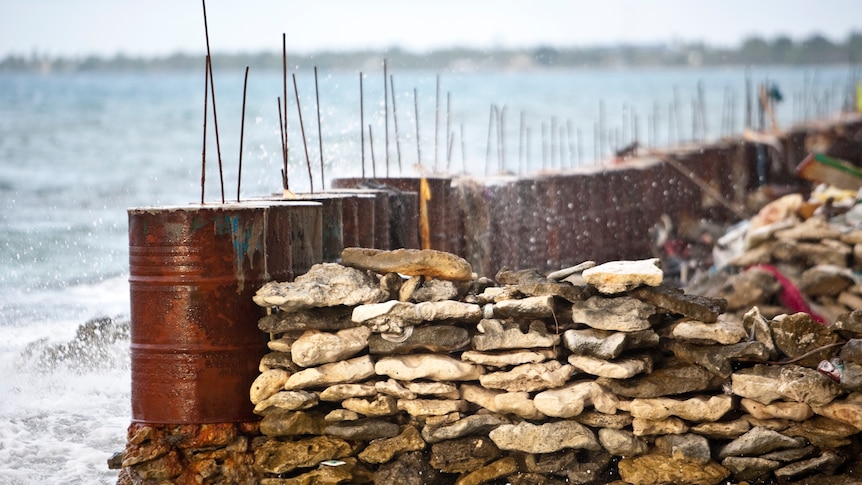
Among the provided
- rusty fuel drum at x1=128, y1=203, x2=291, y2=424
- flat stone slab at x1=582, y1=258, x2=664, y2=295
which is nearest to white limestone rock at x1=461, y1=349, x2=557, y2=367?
flat stone slab at x1=582, y1=258, x2=664, y2=295

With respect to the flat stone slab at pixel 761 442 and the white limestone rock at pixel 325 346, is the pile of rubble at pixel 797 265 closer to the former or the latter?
the flat stone slab at pixel 761 442

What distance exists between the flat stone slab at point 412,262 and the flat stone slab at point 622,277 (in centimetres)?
67

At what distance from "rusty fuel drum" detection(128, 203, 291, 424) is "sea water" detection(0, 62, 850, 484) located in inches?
50.4

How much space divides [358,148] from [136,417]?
14427 millimetres

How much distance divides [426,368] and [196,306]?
3.93 feet

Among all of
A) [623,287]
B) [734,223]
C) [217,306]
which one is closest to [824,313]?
[623,287]

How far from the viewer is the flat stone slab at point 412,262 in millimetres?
6082

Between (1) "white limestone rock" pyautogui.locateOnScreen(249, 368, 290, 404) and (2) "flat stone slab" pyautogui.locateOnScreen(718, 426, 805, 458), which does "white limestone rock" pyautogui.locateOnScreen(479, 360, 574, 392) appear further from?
(1) "white limestone rock" pyautogui.locateOnScreen(249, 368, 290, 404)

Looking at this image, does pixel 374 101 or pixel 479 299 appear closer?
pixel 479 299

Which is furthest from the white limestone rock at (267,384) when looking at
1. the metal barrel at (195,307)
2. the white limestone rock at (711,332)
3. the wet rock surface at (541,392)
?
the white limestone rock at (711,332)

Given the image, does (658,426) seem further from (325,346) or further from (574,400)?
(325,346)

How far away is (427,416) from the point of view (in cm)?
590

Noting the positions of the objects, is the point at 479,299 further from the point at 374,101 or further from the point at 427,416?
the point at 374,101

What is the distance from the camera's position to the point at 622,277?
5.78 meters
